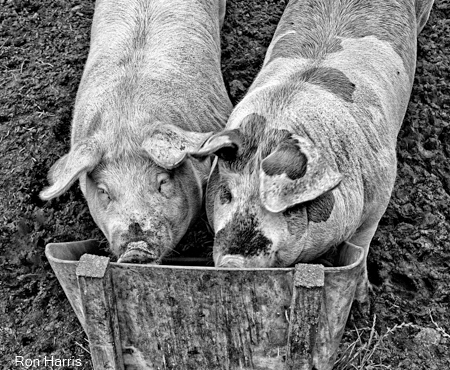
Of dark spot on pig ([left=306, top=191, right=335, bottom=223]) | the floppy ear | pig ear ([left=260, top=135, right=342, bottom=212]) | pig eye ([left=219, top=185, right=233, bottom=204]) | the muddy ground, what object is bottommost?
the muddy ground

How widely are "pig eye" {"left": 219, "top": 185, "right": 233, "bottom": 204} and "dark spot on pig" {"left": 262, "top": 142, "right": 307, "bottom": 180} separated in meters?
0.28

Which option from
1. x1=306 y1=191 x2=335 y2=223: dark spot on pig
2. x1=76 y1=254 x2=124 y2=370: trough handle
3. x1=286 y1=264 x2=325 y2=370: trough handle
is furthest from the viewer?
x1=306 y1=191 x2=335 y2=223: dark spot on pig

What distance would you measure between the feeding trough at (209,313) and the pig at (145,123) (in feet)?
1.51

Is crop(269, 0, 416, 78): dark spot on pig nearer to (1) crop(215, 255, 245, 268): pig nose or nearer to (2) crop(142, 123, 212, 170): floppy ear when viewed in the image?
(2) crop(142, 123, 212, 170): floppy ear

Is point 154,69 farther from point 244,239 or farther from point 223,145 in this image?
point 244,239

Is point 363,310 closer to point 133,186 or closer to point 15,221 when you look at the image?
point 133,186

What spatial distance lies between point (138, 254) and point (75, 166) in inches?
23.6

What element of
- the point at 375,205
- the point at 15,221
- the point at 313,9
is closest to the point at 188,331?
the point at 375,205

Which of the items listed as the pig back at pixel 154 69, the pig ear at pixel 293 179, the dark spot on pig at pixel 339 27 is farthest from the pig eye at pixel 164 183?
the dark spot on pig at pixel 339 27

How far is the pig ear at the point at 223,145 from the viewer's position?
3.28m

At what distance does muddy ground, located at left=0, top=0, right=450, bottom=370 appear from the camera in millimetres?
4109

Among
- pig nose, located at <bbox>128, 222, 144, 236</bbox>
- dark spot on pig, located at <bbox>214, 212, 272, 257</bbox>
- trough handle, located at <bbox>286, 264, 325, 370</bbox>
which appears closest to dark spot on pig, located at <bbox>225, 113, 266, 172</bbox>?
dark spot on pig, located at <bbox>214, 212, 272, 257</bbox>

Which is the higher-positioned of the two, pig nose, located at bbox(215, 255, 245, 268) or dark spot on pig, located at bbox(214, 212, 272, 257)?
dark spot on pig, located at bbox(214, 212, 272, 257)

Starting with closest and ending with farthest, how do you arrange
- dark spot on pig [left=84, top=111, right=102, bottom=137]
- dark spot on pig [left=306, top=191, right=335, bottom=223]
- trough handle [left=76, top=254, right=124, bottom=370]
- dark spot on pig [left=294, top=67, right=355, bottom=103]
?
trough handle [left=76, top=254, right=124, bottom=370] < dark spot on pig [left=306, top=191, right=335, bottom=223] < dark spot on pig [left=294, top=67, right=355, bottom=103] < dark spot on pig [left=84, top=111, right=102, bottom=137]
